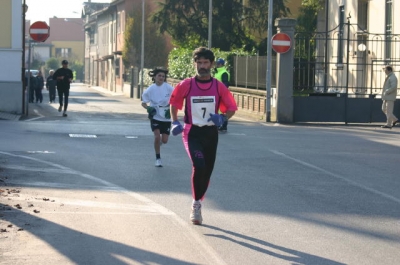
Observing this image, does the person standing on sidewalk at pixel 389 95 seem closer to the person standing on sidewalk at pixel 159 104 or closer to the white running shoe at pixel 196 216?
the person standing on sidewalk at pixel 159 104

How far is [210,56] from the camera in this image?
374 inches

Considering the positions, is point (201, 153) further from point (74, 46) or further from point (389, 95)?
point (74, 46)

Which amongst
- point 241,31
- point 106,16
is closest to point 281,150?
point 241,31

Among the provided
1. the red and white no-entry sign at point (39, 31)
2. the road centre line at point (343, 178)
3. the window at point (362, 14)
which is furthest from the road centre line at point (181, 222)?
the window at point (362, 14)

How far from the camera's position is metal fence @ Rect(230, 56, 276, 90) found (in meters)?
31.7

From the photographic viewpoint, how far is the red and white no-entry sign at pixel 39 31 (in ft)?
92.7

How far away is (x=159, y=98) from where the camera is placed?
48.1 feet

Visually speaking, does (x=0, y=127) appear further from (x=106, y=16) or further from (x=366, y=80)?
(x=106, y=16)

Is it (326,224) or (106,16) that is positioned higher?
(106,16)

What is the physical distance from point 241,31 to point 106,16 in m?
39.0

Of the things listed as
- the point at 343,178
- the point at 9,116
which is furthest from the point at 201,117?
the point at 9,116

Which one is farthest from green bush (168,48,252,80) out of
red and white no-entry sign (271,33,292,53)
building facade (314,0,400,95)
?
red and white no-entry sign (271,33,292,53)

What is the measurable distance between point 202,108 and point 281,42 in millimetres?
17906

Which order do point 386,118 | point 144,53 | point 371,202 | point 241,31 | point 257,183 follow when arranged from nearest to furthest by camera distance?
point 371,202, point 257,183, point 386,118, point 241,31, point 144,53
